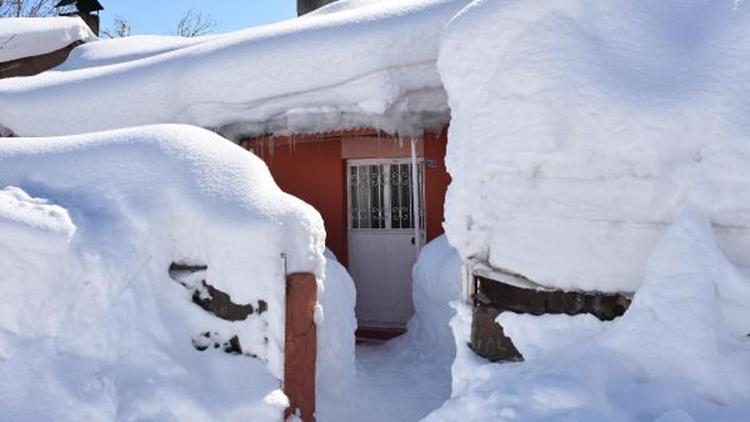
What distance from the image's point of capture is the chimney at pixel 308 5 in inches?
573

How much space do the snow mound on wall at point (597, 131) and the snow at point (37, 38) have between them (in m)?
10.3

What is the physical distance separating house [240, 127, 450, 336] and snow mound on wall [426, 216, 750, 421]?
213 inches

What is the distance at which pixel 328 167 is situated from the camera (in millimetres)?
8203

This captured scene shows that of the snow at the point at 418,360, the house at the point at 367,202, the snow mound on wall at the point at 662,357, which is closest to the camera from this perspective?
the snow mound on wall at the point at 662,357

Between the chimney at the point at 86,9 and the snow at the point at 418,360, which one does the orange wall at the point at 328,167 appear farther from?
the chimney at the point at 86,9

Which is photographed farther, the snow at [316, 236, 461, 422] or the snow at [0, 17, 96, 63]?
the snow at [0, 17, 96, 63]

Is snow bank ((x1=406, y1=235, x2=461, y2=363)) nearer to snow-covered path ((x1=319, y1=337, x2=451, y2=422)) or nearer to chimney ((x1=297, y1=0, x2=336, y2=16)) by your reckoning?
snow-covered path ((x1=319, y1=337, x2=451, y2=422))

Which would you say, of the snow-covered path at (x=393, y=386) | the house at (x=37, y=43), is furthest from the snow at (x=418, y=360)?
the house at (x=37, y=43)

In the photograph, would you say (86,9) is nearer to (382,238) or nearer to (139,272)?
(382,238)

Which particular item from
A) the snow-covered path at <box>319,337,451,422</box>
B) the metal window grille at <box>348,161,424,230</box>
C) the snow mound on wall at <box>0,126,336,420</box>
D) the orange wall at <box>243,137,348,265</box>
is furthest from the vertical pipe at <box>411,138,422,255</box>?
the snow mound on wall at <box>0,126,336,420</box>

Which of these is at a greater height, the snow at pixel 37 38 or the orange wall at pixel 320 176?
the snow at pixel 37 38

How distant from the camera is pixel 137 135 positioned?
379 centimetres

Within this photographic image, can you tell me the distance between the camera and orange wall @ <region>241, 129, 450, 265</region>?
7.85 m

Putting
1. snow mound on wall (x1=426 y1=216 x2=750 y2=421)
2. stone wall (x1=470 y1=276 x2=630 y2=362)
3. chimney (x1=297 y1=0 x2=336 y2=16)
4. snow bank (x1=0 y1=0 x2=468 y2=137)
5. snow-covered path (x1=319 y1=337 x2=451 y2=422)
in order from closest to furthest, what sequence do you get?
snow mound on wall (x1=426 y1=216 x2=750 y2=421) → stone wall (x1=470 y1=276 x2=630 y2=362) → snow-covered path (x1=319 y1=337 x2=451 y2=422) → snow bank (x1=0 y1=0 x2=468 y2=137) → chimney (x1=297 y1=0 x2=336 y2=16)
